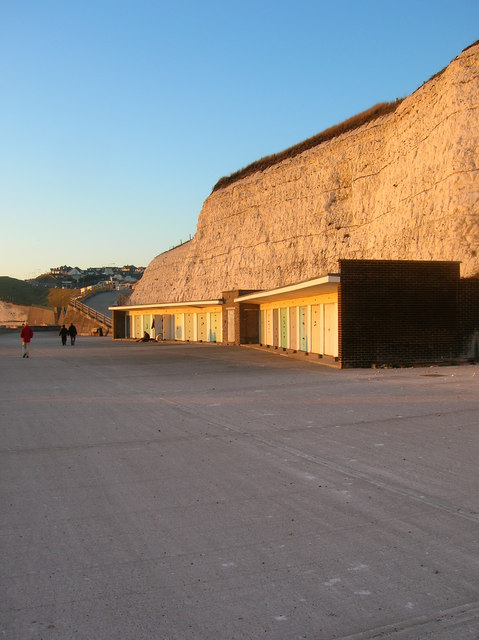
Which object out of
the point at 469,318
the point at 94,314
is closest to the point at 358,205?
the point at 469,318

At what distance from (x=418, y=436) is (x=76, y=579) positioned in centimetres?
543

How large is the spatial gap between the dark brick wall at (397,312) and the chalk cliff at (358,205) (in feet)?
12.0

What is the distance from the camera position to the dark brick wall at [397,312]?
18.2m

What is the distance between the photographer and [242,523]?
493cm

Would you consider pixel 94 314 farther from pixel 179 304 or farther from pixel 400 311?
pixel 400 311

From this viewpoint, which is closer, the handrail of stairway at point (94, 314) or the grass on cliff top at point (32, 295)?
the handrail of stairway at point (94, 314)

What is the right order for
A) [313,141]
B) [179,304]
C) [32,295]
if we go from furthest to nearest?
[32,295] < [313,141] < [179,304]

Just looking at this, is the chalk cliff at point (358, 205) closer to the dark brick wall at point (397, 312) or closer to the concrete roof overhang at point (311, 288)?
the dark brick wall at point (397, 312)

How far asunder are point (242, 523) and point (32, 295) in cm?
16494

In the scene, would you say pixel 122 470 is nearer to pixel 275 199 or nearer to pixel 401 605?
pixel 401 605

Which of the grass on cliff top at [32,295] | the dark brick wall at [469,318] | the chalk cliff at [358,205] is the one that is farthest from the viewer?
the grass on cliff top at [32,295]

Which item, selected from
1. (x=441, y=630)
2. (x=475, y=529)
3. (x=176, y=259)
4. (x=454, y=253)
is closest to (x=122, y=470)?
(x=475, y=529)

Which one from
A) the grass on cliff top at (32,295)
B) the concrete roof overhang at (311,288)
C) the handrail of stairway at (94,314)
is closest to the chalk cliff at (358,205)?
the handrail of stairway at (94,314)

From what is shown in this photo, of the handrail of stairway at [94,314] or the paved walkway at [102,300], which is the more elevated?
the paved walkway at [102,300]
